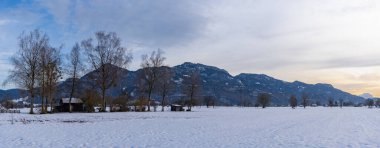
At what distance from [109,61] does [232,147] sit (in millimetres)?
55437

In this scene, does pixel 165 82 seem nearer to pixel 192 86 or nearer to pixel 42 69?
pixel 192 86

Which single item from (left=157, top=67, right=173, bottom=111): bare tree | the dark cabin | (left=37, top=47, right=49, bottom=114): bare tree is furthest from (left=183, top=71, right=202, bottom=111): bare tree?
(left=37, top=47, right=49, bottom=114): bare tree

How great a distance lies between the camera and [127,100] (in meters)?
79.8

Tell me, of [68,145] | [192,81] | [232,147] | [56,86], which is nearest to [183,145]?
[232,147]

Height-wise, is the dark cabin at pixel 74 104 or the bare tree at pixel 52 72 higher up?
the bare tree at pixel 52 72

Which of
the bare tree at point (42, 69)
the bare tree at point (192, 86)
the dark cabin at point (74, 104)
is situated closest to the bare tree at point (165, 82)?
the bare tree at point (192, 86)

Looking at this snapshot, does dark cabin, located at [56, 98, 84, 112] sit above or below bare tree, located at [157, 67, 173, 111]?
below

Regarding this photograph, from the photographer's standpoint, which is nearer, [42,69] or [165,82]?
[42,69]

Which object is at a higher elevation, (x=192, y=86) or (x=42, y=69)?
(x=42, y=69)

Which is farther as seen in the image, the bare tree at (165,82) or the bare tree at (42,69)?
the bare tree at (165,82)

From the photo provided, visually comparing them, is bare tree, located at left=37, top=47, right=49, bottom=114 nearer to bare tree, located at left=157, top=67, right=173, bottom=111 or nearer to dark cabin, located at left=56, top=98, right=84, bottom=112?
dark cabin, located at left=56, top=98, right=84, bottom=112

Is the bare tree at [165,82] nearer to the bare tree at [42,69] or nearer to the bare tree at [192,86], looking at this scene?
the bare tree at [192,86]

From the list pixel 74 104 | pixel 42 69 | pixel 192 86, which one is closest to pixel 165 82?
pixel 192 86

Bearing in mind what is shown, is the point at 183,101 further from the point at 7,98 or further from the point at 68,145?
the point at 68,145
